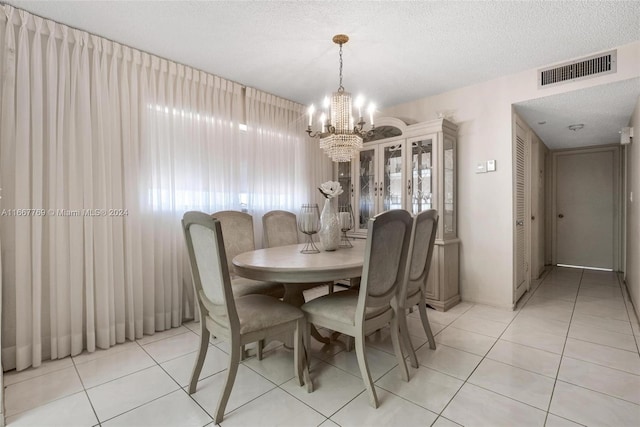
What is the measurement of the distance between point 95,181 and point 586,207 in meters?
6.85

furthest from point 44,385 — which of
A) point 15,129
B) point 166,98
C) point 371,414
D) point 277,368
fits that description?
point 166,98

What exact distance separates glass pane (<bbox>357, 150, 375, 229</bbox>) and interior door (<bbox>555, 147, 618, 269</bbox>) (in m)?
3.89

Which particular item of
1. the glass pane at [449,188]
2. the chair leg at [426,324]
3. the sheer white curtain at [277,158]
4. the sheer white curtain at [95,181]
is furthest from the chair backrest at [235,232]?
the glass pane at [449,188]

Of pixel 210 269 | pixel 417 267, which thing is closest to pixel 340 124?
pixel 417 267

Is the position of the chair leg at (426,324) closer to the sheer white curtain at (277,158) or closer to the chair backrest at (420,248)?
the chair backrest at (420,248)

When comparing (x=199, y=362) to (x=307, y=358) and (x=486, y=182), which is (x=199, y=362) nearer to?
(x=307, y=358)

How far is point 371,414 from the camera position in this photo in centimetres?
151

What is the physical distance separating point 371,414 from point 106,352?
2.01 m

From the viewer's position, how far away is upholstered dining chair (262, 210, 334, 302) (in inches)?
117

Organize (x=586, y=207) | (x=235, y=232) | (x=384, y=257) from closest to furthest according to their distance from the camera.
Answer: (x=384, y=257) → (x=235, y=232) → (x=586, y=207)

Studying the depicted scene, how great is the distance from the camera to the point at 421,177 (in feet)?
11.0

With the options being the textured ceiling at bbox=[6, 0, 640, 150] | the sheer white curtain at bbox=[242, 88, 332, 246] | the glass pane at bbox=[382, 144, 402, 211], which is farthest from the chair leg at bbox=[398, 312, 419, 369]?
the textured ceiling at bbox=[6, 0, 640, 150]

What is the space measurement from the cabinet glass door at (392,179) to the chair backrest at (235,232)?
1715 mm

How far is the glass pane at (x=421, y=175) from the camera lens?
3.27 meters
